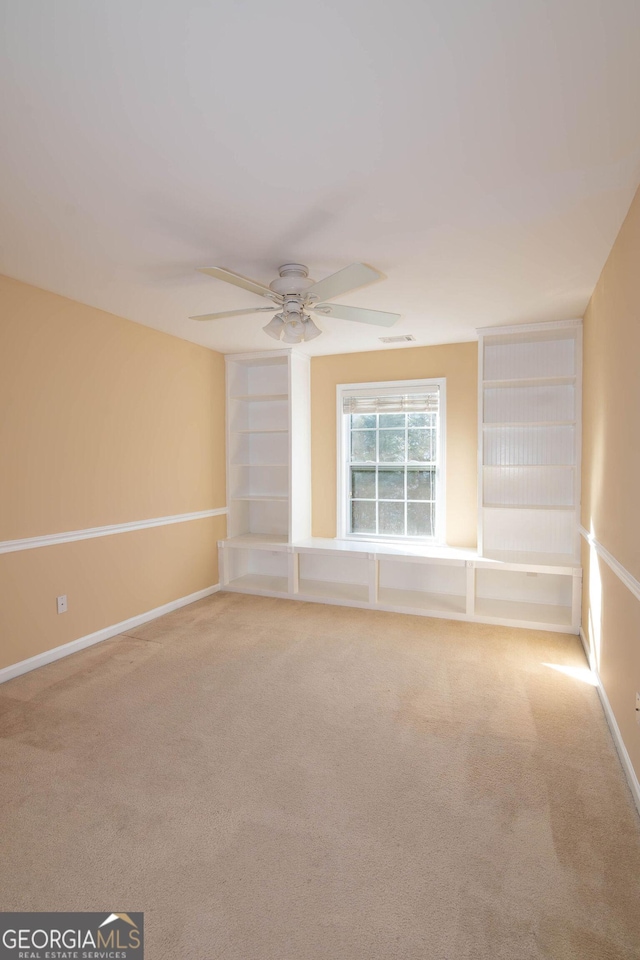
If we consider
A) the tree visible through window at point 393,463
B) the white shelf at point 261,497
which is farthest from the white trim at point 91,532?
the tree visible through window at point 393,463

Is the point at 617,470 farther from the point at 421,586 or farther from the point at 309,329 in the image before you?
the point at 421,586

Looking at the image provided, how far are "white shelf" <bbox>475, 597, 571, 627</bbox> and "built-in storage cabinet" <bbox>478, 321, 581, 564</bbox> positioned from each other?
1.62 feet

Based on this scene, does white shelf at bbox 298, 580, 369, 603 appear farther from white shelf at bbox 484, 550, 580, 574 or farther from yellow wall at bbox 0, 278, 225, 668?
white shelf at bbox 484, 550, 580, 574

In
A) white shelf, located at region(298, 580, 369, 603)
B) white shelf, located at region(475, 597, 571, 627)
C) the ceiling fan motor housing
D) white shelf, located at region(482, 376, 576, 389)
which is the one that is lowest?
white shelf, located at region(475, 597, 571, 627)

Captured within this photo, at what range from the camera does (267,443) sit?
5691 millimetres

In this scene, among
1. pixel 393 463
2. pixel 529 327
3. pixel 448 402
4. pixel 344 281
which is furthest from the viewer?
pixel 393 463

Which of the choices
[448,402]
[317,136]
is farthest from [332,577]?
[317,136]

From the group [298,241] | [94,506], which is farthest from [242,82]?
[94,506]

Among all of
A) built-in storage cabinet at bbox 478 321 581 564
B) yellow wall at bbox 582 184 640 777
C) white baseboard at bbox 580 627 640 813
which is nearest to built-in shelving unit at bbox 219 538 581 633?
built-in storage cabinet at bbox 478 321 581 564

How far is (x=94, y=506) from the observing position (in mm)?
3891

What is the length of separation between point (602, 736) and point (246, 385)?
4536mm

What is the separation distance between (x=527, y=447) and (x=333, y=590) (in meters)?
2.34

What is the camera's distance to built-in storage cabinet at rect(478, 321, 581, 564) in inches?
175

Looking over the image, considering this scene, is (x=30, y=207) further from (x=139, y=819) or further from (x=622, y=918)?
(x=622, y=918)
